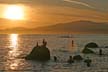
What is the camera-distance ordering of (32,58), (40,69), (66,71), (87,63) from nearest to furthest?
(66,71)
(40,69)
(87,63)
(32,58)

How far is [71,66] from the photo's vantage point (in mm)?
93438

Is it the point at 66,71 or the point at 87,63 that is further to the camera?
the point at 87,63

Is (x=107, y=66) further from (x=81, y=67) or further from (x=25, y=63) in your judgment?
(x=25, y=63)

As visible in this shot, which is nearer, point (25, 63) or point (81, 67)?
point (81, 67)

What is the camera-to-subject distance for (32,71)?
84.7 m

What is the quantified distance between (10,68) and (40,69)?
7.73m

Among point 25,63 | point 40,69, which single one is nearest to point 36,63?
point 25,63

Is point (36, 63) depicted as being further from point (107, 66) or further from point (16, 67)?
point (107, 66)

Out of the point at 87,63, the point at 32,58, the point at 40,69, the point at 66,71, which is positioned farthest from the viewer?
the point at 32,58

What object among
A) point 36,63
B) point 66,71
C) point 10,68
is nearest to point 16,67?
point 10,68

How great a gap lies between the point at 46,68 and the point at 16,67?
7958 mm

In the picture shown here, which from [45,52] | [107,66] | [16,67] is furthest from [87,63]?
[16,67]

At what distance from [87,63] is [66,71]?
16459mm

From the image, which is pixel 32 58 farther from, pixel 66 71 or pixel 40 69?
pixel 66 71
